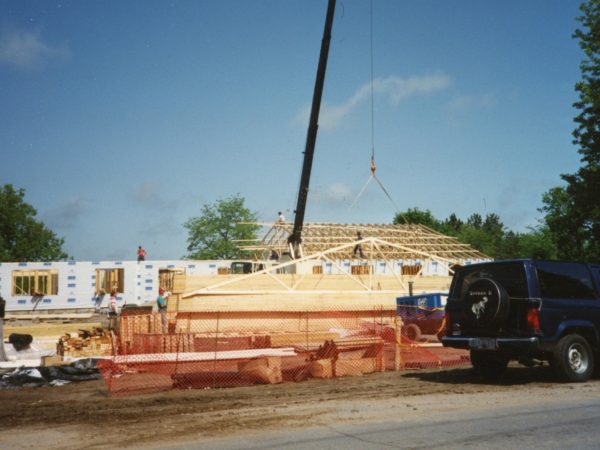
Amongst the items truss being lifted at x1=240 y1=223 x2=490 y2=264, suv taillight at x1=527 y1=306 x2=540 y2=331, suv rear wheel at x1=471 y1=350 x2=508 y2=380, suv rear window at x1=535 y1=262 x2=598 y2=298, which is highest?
truss being lifted at x1=240 y1=223 x2=490 y2=264

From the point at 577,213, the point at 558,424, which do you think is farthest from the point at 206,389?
the point at 577,213

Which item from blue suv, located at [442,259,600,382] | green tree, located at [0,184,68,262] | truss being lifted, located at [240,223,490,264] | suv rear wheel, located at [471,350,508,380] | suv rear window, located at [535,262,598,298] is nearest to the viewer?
blue suv, located at [442,259,600,382]

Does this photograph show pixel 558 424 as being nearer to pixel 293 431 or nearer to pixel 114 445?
pixel 293 431

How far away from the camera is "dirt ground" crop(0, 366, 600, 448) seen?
7.47 meters

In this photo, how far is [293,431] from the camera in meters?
7.38

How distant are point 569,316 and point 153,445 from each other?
7727 mm

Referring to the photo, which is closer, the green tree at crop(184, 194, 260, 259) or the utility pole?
the utility pole

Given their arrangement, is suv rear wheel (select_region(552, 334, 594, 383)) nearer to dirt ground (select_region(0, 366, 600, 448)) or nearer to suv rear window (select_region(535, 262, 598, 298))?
dirt ground (select_region(0, 366, 600, 448))

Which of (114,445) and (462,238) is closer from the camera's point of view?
(114,445)

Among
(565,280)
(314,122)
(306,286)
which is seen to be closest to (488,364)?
(565,280)

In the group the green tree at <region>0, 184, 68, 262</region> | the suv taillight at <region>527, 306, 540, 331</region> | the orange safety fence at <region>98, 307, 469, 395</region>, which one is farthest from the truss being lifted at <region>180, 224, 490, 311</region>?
the green tree at <region>0, 184, 68, 262</region>

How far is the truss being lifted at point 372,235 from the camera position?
35500 millimetres

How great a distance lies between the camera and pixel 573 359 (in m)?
10.9

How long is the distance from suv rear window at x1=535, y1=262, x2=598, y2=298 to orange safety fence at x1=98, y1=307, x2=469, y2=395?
12.9ft
